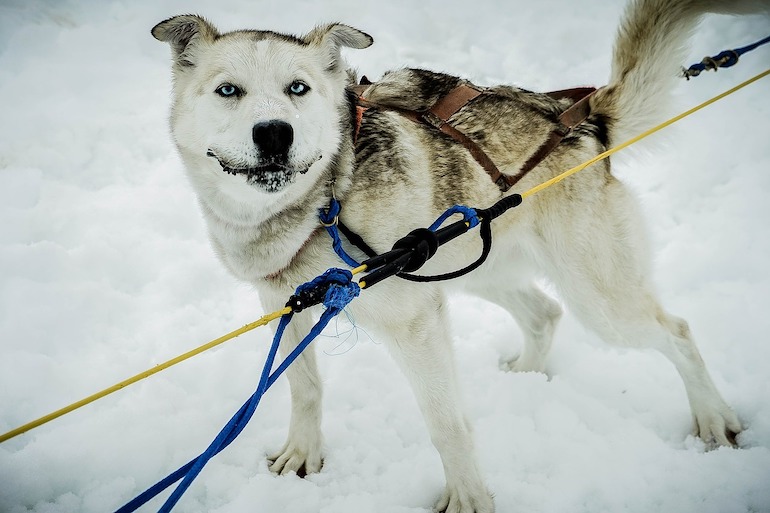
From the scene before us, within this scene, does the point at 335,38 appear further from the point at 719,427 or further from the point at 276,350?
the point at 719,427

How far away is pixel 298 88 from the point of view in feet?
6.00

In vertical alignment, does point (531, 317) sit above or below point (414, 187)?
below

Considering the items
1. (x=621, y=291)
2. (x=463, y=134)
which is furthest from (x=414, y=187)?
(x=621, y=291)

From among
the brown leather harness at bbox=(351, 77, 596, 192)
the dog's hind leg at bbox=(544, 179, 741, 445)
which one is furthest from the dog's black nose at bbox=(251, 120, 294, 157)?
the dog's hind leg at bbox=(544, 179, 741, 445)

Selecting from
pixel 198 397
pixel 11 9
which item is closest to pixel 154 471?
pixel 198 397

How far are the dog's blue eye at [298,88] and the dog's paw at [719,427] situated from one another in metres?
2.65

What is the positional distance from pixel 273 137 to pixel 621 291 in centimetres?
195

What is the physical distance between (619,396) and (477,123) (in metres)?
1.91

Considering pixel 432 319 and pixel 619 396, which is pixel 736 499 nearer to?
pixel 619 396

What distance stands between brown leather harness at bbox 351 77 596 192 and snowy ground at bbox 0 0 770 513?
1.67 ft

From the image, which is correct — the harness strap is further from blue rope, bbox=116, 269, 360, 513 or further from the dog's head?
blue rope, bbox=116, 269, 360, 513

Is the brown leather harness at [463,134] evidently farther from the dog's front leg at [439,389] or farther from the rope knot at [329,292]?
the rope knot at [329,292]

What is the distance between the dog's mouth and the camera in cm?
163

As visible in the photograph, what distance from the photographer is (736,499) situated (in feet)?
7.09
